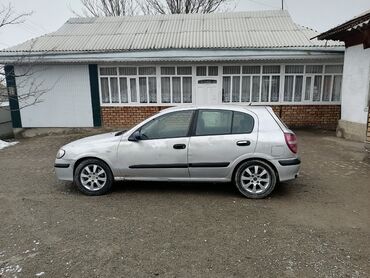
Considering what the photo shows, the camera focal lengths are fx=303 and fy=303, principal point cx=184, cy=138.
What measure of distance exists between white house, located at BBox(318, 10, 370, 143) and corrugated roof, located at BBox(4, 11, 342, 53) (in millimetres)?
1670

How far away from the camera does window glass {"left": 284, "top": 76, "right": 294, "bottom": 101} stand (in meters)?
12.3

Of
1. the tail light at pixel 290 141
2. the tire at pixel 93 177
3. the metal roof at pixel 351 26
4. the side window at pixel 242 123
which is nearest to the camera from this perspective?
the tail light at pixel 290 141

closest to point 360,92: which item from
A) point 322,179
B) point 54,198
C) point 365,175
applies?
point 365,175

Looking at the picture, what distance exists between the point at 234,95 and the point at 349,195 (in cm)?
822

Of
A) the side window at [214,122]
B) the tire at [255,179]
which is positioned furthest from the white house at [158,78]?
the tire at [255,179]

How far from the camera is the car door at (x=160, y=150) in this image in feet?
15.9

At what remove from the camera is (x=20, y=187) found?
570 cm

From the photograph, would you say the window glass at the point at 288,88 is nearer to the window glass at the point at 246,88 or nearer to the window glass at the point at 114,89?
the window glass at the point at 246,88

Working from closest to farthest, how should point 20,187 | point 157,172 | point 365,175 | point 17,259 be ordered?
point 17,259, point 157,172, point 20,187, point 365,175

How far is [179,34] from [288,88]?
5287 mm

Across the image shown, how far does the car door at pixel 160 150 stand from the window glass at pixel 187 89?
25.7ft

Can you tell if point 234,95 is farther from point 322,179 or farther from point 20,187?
point 20,187

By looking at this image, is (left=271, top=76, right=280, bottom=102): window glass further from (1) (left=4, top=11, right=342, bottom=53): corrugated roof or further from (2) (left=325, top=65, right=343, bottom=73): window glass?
(2) (left=325, top=65, right=343, bottom=73): window glass

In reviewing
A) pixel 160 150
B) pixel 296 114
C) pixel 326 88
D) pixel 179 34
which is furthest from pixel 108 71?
pixel 326 88
